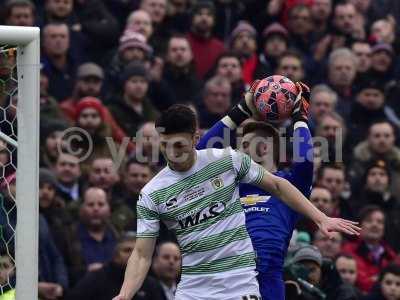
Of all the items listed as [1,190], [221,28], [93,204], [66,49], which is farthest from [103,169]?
[221,28]

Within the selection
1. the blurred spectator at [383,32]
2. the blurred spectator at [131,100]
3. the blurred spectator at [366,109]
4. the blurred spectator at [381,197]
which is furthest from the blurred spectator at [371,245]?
the blurred spectator at [383,32]

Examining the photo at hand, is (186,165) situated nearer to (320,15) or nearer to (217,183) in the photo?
(217,183)

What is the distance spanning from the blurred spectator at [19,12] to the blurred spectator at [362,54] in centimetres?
455

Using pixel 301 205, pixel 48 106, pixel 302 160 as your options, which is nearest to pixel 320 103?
pixel 48 106

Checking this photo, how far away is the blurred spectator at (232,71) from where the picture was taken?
15.6 m

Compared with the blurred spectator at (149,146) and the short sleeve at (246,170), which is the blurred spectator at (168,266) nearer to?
the blurred spectator at (149,146)

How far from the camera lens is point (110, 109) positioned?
14570 mm

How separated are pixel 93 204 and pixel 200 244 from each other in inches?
165

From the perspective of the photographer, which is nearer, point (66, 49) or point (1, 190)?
point (1, 190)

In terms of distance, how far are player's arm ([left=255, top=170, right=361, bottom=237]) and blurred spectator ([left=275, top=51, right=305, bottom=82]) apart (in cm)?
705

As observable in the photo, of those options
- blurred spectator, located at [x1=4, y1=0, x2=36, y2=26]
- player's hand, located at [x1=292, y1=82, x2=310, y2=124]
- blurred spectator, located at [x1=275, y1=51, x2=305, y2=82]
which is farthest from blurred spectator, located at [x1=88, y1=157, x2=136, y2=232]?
player's hand, located at [x1=292, y1=82, x2=310, y2=124]

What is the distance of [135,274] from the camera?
8727mm

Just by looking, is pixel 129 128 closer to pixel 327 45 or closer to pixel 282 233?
pixel 327 45

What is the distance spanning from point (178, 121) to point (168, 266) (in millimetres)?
4224
